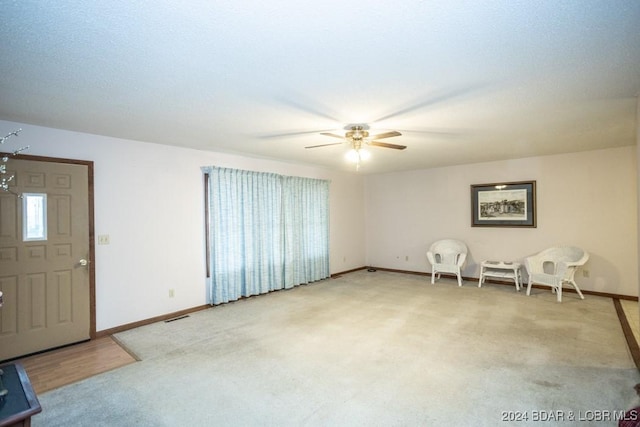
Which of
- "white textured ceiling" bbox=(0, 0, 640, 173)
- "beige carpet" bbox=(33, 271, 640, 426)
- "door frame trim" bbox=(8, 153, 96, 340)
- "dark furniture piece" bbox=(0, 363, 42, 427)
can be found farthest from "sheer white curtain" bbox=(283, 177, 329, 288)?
"dark furniture piece" bbox=(0, 363, 42, 427)

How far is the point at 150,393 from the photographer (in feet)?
8.18

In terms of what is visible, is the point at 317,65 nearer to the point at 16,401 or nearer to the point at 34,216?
the point at 16,401

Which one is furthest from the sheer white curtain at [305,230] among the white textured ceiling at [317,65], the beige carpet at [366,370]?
the white textured ceiling at [317,65]

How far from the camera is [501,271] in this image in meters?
5.94

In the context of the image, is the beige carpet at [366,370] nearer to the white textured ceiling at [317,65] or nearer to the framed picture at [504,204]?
the framed picture at [504,204]

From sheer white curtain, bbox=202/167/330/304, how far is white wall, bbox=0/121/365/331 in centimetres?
23

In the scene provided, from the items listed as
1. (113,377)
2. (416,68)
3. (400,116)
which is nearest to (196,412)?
(113,377)

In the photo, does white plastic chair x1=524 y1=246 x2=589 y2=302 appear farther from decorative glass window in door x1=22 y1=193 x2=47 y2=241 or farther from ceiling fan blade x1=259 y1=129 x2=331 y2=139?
decorative glass window in door x1=22 y1=193 x2=47 y2=241

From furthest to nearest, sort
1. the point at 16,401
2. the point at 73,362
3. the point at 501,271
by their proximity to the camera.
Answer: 1. the point at 501,271
2. the point at 73,362
3. the point at 16,401

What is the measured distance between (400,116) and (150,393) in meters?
3.26

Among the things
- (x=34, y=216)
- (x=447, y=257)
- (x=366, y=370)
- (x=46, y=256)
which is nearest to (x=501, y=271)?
(x=447, y=257)

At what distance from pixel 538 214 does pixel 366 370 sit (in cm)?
465

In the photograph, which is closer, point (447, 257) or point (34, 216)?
point (34, 216)

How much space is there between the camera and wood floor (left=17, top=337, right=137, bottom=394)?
9.05 ft
